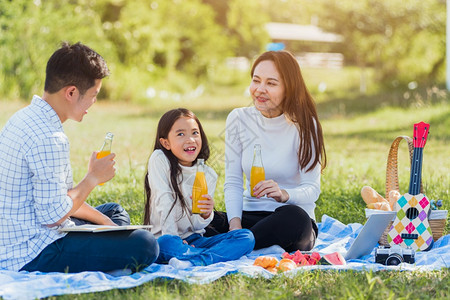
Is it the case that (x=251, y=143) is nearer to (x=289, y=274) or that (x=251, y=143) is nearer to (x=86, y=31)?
(x=289, y=274)

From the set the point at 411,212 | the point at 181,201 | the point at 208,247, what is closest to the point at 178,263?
the point at 208,247

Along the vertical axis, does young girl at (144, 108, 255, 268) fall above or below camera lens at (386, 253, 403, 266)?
above

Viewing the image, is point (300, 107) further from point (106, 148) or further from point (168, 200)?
point (106, 148)

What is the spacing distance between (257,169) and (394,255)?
3.02ft

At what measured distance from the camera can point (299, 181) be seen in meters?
4.16

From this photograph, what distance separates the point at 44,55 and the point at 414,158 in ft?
35.9

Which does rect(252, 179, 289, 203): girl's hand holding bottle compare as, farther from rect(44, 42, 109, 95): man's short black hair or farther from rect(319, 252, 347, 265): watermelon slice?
rect(44, 42, 109, 95): man's short black hair

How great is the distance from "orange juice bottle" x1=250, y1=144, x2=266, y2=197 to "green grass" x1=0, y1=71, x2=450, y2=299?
768mm

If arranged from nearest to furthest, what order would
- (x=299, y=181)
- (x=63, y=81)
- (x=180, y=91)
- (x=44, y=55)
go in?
1. (x=63, y=81)
2. (x=299, y=181)
3. (x=44, y=55)
4. (x=180, y=91)

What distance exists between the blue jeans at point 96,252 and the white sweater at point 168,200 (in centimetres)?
42

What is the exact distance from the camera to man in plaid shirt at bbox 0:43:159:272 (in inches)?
121

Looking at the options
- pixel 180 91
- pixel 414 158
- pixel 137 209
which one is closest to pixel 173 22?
pixel 180 91

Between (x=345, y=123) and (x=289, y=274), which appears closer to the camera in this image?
(x=289, y=274)

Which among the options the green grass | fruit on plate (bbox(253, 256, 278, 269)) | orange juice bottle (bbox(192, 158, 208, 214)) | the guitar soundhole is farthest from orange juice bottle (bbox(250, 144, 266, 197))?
the guitar soundhole
